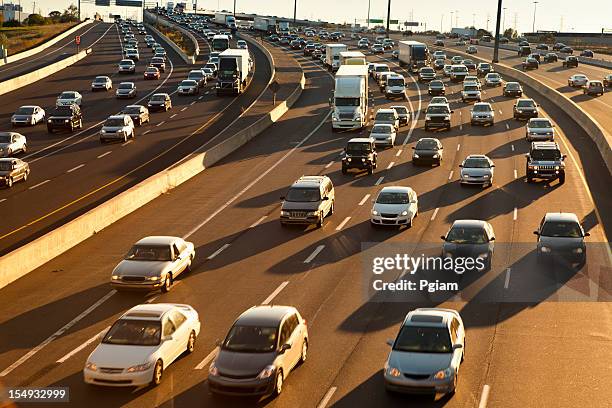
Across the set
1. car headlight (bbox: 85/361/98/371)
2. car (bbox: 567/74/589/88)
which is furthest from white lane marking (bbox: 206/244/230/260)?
car (bbox: 567/74/589/88)

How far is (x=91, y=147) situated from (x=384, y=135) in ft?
57.6

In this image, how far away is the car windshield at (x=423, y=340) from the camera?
20750 millimetres

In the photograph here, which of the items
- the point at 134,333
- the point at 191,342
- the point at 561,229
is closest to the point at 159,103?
the point at 561,229

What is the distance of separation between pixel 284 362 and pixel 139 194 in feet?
77.7

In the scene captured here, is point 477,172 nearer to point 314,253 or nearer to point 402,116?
point 314,253

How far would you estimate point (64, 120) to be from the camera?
66.3m

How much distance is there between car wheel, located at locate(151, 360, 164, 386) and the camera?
825 inches

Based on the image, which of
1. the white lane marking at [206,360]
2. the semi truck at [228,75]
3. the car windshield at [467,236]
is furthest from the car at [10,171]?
the semi truck at [228,75]

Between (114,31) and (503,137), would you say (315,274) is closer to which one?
(503,137)

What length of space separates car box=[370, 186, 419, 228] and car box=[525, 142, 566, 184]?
11.2 meters

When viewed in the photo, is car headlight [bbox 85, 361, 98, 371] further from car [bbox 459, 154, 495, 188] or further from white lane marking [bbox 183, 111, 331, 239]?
car [bbox 459, 154, 495, 188]

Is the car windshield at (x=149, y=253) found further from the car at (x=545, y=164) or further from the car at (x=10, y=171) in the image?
the car at (x=545, y=164)

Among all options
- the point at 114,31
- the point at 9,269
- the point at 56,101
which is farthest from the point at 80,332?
the point at 114,31

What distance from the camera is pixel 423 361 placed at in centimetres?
2036
